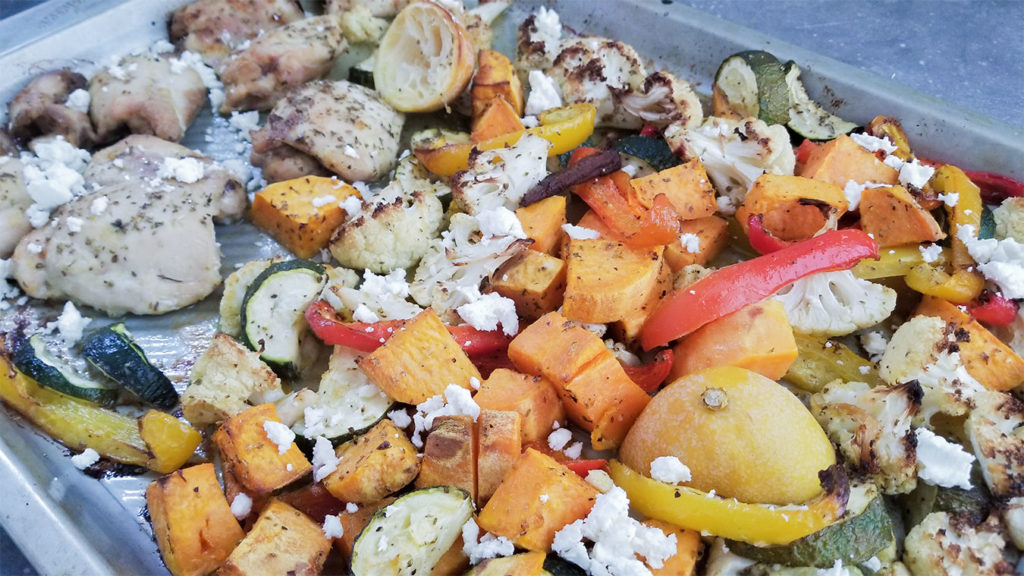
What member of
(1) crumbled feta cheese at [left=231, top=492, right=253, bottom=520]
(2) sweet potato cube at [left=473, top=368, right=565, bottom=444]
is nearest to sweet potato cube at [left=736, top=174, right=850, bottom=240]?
(2) sweet potato cube at [left=473, top=368, right=565, bottom=444]

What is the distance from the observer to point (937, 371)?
1.70 metres

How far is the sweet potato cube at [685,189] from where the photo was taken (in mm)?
2092

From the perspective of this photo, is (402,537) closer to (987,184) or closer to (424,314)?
(424,314)

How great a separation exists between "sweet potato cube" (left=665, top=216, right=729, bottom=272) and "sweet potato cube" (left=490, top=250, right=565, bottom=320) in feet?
1.07

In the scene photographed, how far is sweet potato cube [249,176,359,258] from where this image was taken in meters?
2.21

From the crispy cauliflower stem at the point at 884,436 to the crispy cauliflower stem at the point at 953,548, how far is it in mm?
95

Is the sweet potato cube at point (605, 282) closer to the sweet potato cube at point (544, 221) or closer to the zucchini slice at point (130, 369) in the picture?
the sweet potato cube at point (544, 221)

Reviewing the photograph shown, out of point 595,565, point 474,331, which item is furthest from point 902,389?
point 474,331

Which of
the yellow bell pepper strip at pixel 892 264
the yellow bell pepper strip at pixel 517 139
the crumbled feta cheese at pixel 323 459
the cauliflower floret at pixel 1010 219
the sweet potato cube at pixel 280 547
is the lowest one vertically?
the sweet potato cube at pixel 280 547

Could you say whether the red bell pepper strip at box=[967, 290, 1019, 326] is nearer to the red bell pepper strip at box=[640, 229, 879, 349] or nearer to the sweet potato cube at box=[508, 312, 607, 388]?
the red bell pepper strip at box=[640, 229, 879, 349]

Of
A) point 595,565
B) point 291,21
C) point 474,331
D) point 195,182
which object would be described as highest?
point 291,21

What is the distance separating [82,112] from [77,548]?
159 cm

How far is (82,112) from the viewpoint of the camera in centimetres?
250

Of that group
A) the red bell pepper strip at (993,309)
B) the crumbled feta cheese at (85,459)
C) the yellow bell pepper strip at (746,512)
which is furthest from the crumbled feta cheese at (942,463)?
the crumbled feta cheese at (85,459)
